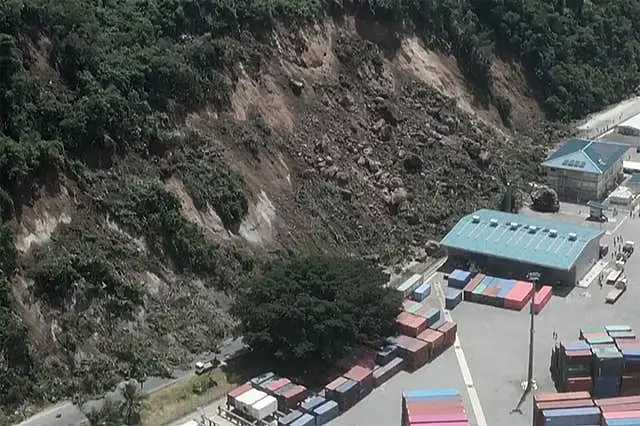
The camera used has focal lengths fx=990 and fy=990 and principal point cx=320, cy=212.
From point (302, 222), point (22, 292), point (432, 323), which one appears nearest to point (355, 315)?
point (432, 323)

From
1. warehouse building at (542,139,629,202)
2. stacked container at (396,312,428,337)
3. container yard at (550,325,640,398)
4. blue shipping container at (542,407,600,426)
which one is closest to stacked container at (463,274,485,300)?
stacked container at (396,312,428,337)

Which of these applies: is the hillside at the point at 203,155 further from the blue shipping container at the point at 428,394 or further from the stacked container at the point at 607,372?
the stacked container at the point at 607,372

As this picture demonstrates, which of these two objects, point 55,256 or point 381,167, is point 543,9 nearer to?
point 381,167

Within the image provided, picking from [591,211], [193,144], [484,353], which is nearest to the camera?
[484,353]

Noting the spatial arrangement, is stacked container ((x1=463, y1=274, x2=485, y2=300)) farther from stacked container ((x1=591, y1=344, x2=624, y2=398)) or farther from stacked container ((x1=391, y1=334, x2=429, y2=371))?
stacked container ((x1=591, y1=344, x2=624, y2=398))

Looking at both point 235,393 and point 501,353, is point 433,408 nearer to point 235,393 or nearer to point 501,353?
point 235,393

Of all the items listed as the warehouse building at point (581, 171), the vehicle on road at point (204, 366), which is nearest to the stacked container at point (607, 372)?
the vehicle on road at point (204, 366)
